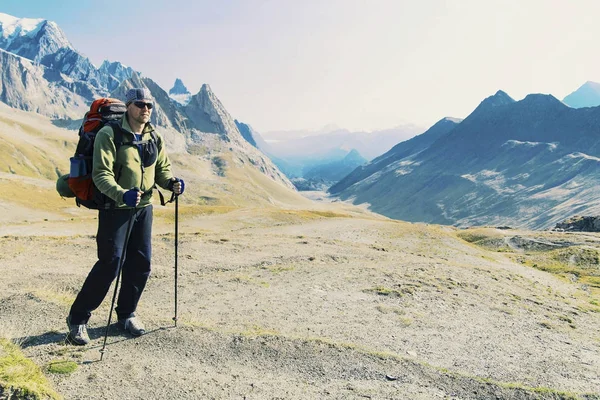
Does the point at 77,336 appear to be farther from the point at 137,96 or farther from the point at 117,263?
the point at 137,96

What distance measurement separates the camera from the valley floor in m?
7.57

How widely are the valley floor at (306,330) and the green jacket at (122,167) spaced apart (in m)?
3.27

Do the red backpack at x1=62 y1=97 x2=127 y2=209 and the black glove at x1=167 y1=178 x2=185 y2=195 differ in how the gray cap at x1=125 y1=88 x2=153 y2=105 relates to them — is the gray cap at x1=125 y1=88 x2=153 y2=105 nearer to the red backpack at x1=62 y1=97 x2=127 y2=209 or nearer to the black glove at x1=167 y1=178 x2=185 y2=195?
the red backpack at x1=62 y1=97 x2=127 y2=209

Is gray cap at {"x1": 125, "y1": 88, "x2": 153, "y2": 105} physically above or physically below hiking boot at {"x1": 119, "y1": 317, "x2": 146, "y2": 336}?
above

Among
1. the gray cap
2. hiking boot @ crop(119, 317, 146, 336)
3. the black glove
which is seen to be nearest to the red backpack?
the gray cap

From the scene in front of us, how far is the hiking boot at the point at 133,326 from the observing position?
8617mm

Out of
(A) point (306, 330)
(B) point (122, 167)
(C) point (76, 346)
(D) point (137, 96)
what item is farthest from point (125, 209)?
(A) point (306, 330)

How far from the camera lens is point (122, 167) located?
785 cm

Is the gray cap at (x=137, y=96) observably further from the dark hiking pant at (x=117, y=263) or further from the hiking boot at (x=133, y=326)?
the hiking boot at (x=133, y=326)

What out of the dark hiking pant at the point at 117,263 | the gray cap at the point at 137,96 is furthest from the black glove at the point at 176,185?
the gray cap at the point at 137,96

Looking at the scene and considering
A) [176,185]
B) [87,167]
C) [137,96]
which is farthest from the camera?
[176,185]

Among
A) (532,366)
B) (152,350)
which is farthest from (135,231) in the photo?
(532,366)

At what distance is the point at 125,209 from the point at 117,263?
1104 millimetres

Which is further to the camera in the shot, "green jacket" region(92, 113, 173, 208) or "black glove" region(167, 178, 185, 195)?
"black glove" region(167, 178, 185, 195)
